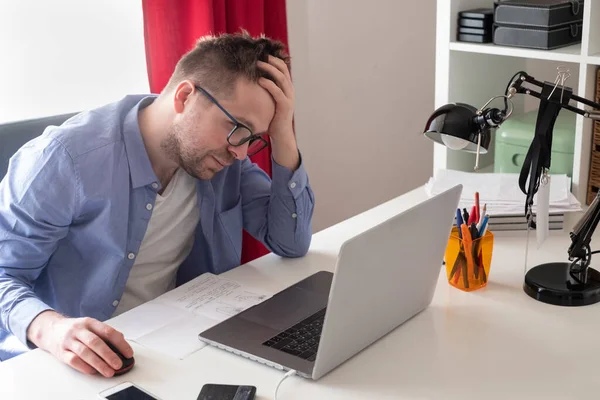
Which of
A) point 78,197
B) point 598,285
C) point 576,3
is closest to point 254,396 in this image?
point 78,197

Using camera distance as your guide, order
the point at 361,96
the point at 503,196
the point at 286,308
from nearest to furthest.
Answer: the point at 286,308, the point at 503,196, the point at 361,96

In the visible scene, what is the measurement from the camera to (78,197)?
140 centimetres

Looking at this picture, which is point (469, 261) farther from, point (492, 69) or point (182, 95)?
point (492, 69)

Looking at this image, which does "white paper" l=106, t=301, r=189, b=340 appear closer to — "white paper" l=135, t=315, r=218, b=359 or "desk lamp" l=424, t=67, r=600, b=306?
"white paper" l=135, t=315, r=218, b=359

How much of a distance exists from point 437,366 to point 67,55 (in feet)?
4.68

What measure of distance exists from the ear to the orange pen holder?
0.57 m

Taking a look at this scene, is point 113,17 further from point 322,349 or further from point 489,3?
point 322,349

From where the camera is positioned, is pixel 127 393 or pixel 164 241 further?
pixel 164 241

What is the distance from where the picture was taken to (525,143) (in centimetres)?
188

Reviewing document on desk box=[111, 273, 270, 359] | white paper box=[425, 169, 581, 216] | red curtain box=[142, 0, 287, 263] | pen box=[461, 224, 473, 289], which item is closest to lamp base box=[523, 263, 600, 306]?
pen box=[461, 224, 473, 289]

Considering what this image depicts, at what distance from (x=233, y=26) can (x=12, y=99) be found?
2.20 ft

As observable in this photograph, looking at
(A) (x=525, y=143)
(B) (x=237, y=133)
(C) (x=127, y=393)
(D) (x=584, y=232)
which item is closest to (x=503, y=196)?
(A) (x=525, y=143)

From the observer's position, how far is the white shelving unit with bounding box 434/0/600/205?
1692 millimetres

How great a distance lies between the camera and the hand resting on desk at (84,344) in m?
1.12
